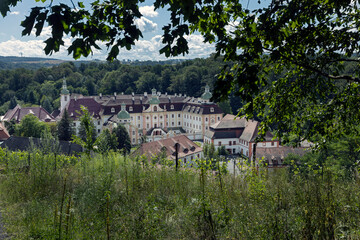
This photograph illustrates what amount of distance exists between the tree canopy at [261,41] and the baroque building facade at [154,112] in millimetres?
53994

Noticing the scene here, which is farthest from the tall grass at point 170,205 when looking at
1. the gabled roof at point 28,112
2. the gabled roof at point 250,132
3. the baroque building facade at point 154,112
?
the gabled roof at point 28,112

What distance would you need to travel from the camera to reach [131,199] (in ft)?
18.2

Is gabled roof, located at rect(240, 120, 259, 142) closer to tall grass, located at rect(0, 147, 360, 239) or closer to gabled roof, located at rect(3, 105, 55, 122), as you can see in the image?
gabled roof, located at rect(3, 105, 55, 122)

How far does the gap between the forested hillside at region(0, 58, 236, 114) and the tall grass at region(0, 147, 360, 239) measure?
73126 mm

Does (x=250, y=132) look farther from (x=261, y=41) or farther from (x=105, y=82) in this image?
(x=105, y=82)

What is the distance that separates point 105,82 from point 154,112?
104ft

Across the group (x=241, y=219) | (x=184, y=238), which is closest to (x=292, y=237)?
(x=241, y=219)

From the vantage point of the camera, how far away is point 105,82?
313ft

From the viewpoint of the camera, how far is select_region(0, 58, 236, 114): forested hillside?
84.2 metres

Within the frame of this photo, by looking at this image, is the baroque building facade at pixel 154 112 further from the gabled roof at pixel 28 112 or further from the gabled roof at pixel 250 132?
the gabled roof at pixel 250 132

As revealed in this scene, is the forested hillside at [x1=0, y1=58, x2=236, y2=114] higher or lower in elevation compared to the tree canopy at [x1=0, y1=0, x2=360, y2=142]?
higher

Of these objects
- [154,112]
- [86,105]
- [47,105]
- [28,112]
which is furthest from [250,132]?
[47,105]

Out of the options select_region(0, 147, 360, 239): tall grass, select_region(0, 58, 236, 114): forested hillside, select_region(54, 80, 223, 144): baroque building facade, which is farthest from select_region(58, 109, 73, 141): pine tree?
select_region(0, 58, 236, 114): forested hillside

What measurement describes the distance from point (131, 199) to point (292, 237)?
264 centimetres
